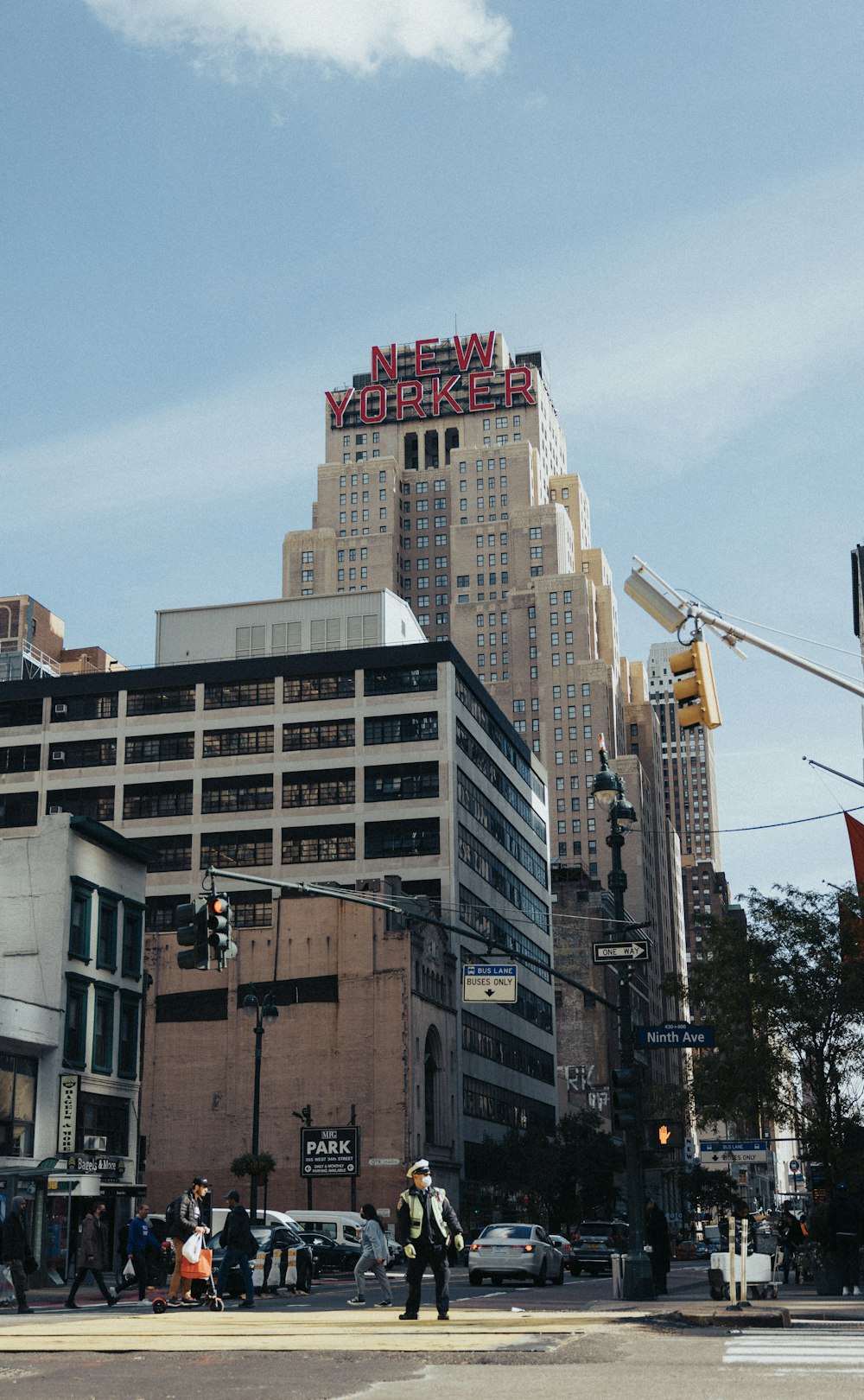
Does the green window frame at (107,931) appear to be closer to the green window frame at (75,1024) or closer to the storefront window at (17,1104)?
the green window frame at (75,1024)

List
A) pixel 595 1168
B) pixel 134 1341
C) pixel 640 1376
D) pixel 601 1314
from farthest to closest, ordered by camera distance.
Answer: pixel 595 1168 → pixel 601 1314 → pixel 134 1341 → pixel 640 1376

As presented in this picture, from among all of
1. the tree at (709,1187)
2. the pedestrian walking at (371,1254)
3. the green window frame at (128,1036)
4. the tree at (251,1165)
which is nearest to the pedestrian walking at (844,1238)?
the pedestrian walking at (371,1254)

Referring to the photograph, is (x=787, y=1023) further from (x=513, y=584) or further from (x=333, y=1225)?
(x=513, y=584)

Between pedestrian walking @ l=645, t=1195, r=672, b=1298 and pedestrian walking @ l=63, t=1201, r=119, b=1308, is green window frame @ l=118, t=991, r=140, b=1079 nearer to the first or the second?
pedestrian walking @ l=645, t=1195, r=672, b=1298

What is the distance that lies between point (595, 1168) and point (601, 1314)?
80.3 metres

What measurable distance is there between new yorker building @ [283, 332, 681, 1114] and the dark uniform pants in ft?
496

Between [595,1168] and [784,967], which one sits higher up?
[784,967]

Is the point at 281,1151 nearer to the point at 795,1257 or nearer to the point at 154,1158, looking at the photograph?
the point at 154,1158

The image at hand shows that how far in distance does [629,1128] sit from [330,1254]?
2286 centimetres

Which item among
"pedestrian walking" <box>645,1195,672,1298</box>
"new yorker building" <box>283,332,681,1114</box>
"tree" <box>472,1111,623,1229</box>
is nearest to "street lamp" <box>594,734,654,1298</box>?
"pedestrian walking" <box>645,1195,672,1298</box>

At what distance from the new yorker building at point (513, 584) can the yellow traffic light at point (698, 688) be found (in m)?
154

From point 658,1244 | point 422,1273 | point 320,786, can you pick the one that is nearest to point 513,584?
point 320,786

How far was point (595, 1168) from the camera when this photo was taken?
97.8 m

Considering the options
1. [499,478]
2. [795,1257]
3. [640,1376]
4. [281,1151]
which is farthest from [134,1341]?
[499,478]
